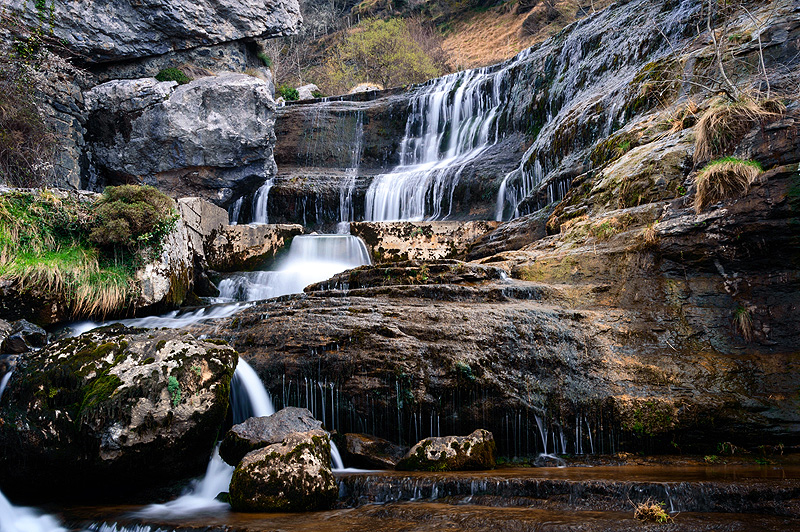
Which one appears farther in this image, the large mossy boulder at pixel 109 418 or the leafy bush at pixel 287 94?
the leafy bush at pixel 287 94

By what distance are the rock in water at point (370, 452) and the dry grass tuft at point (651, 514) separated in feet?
7.85

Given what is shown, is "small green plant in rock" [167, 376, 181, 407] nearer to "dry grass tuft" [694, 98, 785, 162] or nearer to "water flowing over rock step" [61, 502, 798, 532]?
"water flowing over rock step" [61, 502, 798, 532]

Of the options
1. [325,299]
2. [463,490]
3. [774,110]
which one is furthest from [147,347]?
[774,110]

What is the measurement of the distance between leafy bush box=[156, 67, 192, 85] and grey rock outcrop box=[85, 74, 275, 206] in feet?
3.63

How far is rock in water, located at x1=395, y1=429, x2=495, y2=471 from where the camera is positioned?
4.69 m

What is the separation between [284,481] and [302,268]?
25.9 feet

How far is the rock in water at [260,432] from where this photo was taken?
15.3 feet

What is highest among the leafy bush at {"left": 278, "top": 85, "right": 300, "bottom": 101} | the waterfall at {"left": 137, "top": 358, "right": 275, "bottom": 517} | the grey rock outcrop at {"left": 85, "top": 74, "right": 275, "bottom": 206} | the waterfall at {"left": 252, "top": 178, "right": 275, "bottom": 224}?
the leafy bush at {"left": 278, "top": 85, "right": 300, "bottom": 101}

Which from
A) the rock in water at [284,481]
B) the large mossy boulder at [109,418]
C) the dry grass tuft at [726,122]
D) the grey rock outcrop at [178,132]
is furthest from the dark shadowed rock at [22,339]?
the grey rock outcrop at [178,132]

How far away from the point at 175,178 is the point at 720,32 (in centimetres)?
1411

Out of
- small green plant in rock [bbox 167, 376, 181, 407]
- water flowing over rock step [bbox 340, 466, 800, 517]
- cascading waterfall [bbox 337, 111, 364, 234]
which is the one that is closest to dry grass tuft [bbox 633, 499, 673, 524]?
water flowing over rock step [bbox 340, 466, 800, 517]

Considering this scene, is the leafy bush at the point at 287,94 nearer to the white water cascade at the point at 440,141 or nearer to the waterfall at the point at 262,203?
the white water cascade at the point at 440,141

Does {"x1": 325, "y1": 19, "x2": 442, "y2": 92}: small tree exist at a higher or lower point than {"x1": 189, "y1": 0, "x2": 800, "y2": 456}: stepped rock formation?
higher

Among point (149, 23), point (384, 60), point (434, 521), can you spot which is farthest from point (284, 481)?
point (384, 60)
